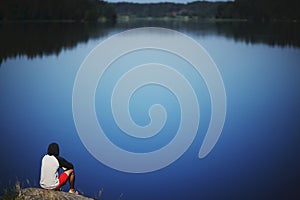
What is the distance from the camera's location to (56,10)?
7138 cm

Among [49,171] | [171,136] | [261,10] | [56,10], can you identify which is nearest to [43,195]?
[49,171]

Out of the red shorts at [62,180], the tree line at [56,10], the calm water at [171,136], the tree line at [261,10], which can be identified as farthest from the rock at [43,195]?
the tree line at [261,10]

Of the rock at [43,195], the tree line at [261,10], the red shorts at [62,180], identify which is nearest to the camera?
the rock at [43,195]

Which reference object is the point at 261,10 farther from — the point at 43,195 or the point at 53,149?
the point at 43,195

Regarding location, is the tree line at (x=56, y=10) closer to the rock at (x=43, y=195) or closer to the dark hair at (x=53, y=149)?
the dark hair at (x=53, y=149)

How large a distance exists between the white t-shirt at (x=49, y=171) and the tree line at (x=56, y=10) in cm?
5827

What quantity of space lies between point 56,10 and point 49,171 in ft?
225

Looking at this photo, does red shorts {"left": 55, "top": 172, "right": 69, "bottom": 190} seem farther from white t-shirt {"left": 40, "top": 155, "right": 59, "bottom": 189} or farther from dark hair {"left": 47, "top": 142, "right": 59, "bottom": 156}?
dark hair {"left": 47, "top": 142, "right": 59, "bottom": 156}

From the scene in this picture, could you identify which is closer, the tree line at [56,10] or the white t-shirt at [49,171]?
the white t-shirt at [49,171]

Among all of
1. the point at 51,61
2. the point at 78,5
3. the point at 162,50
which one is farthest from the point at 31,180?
the point at 78,5

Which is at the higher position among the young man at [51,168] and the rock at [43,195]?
the young man at [51,168]

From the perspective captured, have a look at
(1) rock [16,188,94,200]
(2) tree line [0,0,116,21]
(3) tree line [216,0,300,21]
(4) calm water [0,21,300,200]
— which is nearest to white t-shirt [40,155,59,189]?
(1) rock [16,188,94,200]

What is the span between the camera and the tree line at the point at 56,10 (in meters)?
62.1

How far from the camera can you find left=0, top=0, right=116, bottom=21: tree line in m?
62.1
